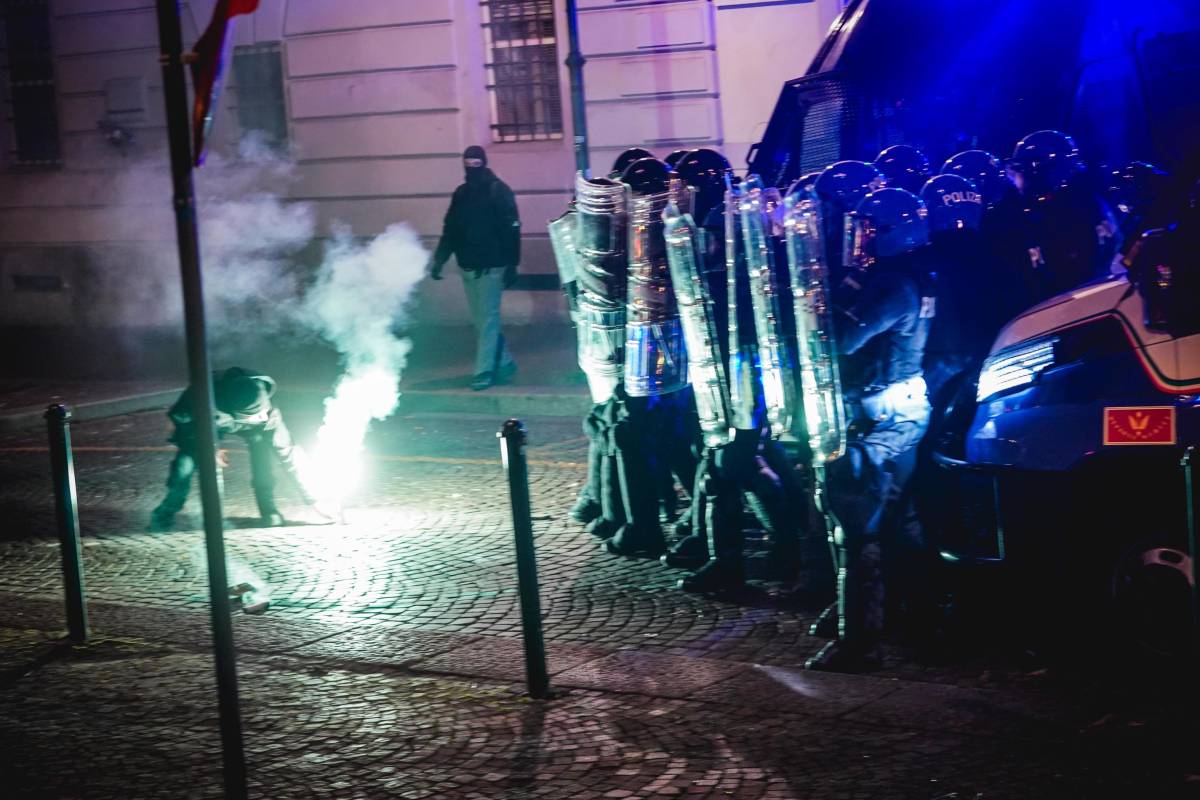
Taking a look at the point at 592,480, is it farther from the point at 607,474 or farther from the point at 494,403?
the point at 494,403

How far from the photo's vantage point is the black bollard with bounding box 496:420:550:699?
579cm

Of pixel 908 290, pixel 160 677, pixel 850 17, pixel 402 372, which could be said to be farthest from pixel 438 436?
pixel 908 290

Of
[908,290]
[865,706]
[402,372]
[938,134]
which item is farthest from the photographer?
[402,372]

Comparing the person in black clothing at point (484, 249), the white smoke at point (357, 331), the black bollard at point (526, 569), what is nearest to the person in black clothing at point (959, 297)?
the black bollard at point (526, 569)

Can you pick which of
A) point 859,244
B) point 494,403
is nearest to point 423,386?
point 494,403

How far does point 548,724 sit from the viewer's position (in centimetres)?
549

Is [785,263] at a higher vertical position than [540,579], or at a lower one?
higher

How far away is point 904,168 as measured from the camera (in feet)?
24.4

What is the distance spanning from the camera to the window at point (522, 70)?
698 inches

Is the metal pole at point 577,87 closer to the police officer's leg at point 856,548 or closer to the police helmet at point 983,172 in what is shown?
the police helmet at point 983,172

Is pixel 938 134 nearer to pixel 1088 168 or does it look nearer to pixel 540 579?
pixel 1088 168

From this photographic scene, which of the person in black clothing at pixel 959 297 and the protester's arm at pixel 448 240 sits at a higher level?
the protester's arm at pixel 448 240

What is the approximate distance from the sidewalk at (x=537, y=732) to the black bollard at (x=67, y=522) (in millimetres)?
258

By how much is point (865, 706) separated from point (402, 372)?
9961mm
